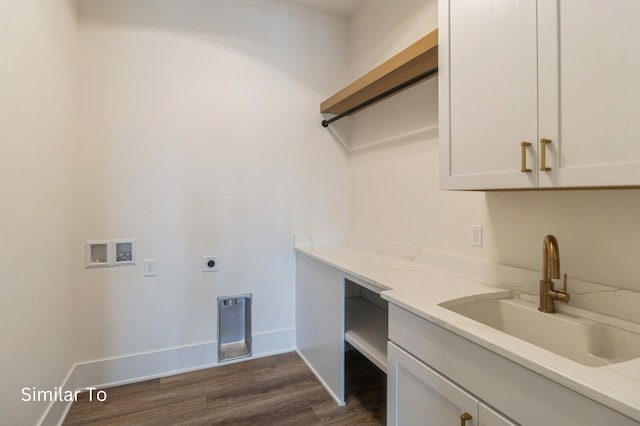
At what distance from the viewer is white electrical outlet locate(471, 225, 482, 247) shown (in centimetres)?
158

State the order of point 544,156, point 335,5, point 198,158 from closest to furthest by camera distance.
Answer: point 544,156 → point 198,158 → point 335,5

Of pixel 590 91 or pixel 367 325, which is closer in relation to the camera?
pixel 590 91

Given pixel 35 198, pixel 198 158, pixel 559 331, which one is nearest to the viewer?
pixel 559 331

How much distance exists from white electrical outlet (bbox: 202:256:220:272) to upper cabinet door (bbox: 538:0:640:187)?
2100 millimetres

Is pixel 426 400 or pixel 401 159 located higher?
pixel 401 159

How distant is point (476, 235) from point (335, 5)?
7.33ft

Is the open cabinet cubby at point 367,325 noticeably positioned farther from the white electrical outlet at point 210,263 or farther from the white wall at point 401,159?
the white electrical outlet at point 210,263

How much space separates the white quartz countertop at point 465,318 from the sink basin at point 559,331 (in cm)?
6

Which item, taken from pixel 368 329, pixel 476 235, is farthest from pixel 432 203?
pixel 368 329

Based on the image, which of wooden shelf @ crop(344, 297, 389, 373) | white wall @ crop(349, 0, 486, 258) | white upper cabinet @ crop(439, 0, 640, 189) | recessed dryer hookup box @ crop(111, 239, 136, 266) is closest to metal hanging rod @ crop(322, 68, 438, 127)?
white wall @ crop(349, 0, 486, 258)

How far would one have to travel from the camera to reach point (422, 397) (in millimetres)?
1143

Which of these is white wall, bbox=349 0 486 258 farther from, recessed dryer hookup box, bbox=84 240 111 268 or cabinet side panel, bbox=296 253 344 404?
recessed dryer hookup box, bbox=84 240 111 268

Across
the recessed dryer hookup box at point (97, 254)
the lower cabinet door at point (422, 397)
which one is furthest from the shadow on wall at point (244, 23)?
the lower cabinet door at point (422, 397)

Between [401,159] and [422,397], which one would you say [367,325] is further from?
[401,159]
